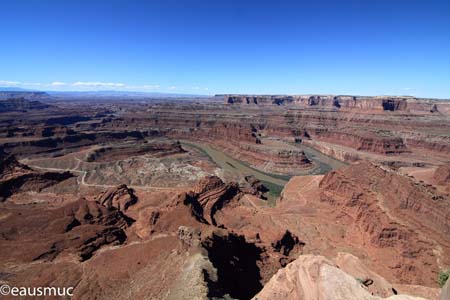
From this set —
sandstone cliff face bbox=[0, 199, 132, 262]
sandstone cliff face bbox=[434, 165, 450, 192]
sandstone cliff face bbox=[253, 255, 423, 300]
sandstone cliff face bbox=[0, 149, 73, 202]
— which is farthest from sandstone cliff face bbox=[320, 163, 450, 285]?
sandstone cliff face bbox=[0, 149, 73, 202]

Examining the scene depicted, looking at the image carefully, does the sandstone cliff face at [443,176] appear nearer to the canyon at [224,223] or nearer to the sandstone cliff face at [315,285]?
the canyon at [224,223]

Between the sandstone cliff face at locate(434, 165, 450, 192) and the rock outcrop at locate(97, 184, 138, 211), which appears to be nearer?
the rock outcrop at locate(97, 184, 138, 211)

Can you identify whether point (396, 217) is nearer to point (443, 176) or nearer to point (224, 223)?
point (224, 223)

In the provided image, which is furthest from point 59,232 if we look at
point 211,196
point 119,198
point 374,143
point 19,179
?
point 374,143

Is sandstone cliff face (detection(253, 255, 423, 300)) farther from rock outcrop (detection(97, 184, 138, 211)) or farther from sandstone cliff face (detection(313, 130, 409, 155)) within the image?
sandstone cliff face (detection(313, 130, 409, 155))

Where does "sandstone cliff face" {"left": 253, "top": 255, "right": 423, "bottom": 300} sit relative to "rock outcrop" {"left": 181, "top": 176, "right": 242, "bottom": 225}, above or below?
above

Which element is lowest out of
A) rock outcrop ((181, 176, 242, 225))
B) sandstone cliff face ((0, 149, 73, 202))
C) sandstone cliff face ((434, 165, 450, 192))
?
sandstone cliff face ((0, 149, 73, 202))
